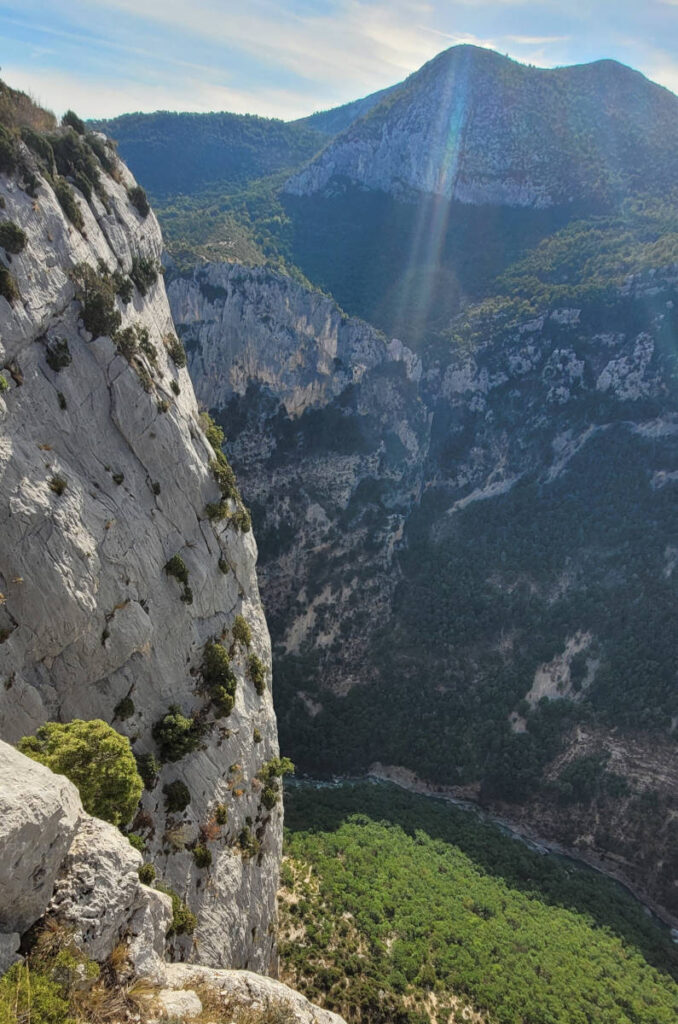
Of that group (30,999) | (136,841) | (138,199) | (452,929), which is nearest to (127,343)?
(138,199)

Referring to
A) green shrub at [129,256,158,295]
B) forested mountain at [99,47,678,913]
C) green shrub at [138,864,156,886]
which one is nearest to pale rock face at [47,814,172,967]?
green shrub at [138,864,156,886]

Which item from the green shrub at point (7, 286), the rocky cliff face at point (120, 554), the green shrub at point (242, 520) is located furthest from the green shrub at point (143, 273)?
the green shrub at point (242, 520)

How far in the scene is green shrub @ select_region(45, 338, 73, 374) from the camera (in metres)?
23.6

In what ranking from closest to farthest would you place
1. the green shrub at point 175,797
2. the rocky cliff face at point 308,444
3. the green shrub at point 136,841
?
the green shrub at point 136,841 → the green shrub at point 175,797 → the rocky cliff face at point 308,444

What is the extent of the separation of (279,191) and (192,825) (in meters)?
126

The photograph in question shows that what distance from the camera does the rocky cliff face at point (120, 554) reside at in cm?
2048

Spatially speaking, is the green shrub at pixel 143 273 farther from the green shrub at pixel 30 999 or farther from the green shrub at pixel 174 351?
the green shrub at pixel 30 999

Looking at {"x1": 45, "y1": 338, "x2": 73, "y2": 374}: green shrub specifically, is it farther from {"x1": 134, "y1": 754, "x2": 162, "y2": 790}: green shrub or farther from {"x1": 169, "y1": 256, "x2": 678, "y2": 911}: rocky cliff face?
{"x1": 169, "y1": 256, "x2": 678, "y2": 911}: rocky cliff face

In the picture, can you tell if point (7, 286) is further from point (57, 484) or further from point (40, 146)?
point (40, 146)

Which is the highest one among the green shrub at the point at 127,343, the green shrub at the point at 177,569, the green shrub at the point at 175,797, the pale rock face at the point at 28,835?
the green shrub at the point at 127,343

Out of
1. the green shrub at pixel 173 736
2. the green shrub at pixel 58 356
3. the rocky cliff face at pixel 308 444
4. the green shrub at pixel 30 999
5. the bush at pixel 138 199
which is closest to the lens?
the green shrub at pixel 30 999

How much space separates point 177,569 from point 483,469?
6381 centimetres

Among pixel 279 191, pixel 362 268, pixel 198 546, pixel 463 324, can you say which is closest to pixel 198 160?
pixel 279 191

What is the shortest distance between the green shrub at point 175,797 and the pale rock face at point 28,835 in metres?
11.0
